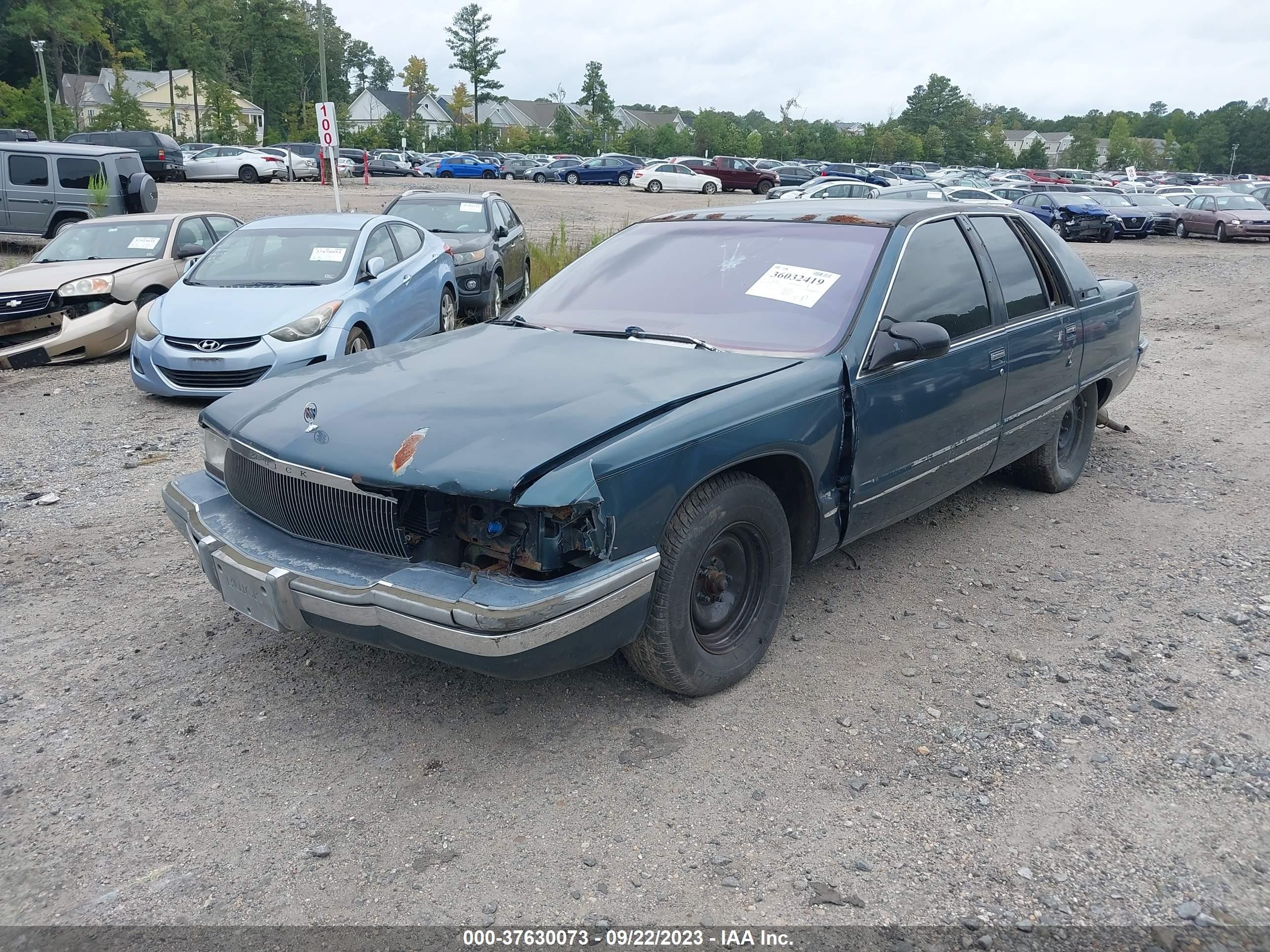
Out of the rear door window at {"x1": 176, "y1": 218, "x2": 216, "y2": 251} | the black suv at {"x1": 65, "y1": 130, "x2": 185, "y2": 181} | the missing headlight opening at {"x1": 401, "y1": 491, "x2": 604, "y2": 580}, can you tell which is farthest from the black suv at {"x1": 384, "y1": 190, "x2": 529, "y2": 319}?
the black suv at {"x1": 65, "y1": 130, "x2": 185, "y2": 181}

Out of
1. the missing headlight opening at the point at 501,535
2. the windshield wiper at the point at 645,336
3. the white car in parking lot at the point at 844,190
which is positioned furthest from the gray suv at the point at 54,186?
the white car in parking lot at the point at 844,190

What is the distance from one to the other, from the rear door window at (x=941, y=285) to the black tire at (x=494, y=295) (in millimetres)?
7597

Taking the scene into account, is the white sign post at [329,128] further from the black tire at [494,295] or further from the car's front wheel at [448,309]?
the car's front wheel at [448,309]

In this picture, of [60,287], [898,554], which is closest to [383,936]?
[898,554]

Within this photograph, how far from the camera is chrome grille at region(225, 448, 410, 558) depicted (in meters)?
3.08

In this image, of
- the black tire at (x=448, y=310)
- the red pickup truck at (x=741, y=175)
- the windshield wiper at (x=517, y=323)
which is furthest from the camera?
the red pickup truck at (x=741, y=175)

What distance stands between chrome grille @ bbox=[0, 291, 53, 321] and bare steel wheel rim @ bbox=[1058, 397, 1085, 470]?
8.99 metres

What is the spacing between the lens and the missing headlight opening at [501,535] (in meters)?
2.89

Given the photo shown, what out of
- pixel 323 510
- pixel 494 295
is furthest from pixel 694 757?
pixel 494 295

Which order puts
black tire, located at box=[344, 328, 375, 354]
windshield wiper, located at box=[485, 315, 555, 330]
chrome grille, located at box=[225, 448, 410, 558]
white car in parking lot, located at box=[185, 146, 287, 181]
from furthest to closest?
white car in parking lot, located at box=[185, 146, 287, 181] → black tire, located at box=[344, 328, 375, 354] → windshield wiper, located at box=[485, 315, 555, 330] → chrome grille, located at box=[225, 448, 410, 558]

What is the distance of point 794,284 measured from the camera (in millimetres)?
4066

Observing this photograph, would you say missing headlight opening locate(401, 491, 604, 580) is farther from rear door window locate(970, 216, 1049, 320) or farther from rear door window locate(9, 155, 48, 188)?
rear door window locate(9, 155, 48, 188)

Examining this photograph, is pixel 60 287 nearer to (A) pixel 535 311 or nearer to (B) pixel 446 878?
(A) pixel 535 311

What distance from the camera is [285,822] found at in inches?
113
